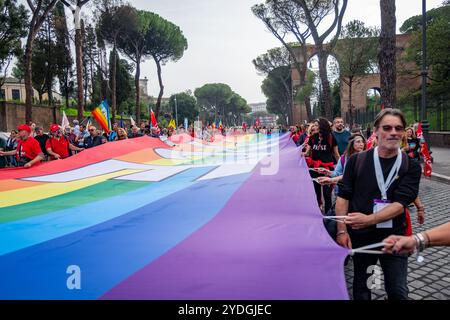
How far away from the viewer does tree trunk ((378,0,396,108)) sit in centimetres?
1056

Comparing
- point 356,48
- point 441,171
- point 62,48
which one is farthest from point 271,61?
point 441,171

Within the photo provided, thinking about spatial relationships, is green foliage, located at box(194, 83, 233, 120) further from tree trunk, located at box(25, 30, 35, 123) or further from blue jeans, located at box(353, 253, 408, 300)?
blue jeans, located at box(353, 253, 408, 300)

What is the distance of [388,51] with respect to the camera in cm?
1060

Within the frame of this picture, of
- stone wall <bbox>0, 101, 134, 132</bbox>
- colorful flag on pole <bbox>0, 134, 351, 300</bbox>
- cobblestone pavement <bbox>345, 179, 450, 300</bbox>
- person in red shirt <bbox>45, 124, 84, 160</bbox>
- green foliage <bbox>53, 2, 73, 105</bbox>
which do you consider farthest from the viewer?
green foliage <bbox>53, 2, 73, 105</bbox>

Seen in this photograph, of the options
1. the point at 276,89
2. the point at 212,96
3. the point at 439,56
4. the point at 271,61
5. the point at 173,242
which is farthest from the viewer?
the point at 212,96

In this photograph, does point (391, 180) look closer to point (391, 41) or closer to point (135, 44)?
point (391, 41)

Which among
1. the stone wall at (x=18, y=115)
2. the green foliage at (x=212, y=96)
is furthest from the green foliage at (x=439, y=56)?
the green foliage at (x=212, y=96)

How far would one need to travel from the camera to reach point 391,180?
2.57 m

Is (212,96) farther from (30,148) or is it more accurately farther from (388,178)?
(388,178)

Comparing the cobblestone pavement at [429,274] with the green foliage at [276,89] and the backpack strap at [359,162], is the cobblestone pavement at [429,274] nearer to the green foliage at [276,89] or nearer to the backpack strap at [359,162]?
the backpack strap at [359,162]

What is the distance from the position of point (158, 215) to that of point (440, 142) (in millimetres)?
23198

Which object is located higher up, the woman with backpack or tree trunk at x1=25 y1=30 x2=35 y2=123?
tree trunk at x1=25 y1=30 x2=35 y2=123

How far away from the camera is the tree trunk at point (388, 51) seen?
34.7ft

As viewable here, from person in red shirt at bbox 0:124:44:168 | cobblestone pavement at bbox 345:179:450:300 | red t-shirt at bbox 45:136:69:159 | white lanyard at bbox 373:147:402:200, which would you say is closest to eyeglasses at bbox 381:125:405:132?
white lanyard at bbox 373:147:402:200
